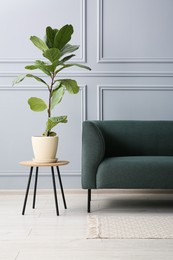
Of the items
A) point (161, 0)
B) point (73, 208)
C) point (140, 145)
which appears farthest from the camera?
point (161, 0)

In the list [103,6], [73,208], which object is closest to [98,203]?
[73,208]

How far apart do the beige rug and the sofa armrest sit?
271mm

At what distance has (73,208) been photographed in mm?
3373

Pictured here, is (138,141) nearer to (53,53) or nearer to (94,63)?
(94,63)

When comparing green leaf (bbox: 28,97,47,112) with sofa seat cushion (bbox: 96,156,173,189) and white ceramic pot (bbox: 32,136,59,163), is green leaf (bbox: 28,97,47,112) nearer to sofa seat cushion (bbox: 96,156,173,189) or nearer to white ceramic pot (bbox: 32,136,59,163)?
white ceramic pot (bbox: 32,136,59,163)

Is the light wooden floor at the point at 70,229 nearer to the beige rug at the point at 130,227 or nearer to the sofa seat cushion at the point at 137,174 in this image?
the beige rug at the point at 130,227

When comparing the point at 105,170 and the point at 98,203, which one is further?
the point at 98,203

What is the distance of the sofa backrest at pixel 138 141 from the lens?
143 inches

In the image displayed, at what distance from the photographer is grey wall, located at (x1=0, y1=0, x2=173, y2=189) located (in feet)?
13.1

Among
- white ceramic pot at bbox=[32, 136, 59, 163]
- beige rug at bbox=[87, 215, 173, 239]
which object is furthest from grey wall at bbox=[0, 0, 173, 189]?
beige rug at bbox=[87, 215, 173, 239]

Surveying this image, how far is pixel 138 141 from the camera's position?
363 centimetres

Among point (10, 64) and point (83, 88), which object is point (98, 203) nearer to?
point (83, 88)

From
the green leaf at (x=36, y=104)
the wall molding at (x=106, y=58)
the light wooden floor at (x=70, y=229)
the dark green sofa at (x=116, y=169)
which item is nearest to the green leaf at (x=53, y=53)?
the green leaf at (x=36, y=104)

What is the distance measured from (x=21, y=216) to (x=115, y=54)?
1.68 metres
